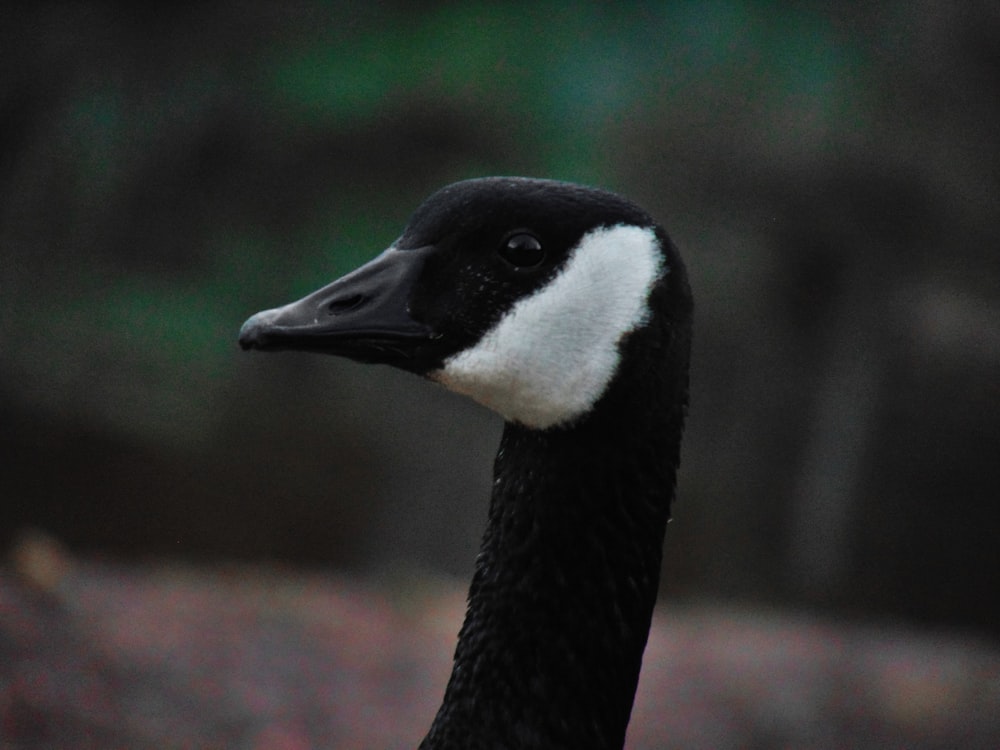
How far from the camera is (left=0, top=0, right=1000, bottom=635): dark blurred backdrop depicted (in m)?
7.10

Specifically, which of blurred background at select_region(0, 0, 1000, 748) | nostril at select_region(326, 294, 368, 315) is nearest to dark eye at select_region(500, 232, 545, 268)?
nostril at select_region(326, 294, 368, 315)

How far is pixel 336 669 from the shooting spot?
5.66 metres

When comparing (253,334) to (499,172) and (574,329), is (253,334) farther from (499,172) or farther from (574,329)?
(499,172)

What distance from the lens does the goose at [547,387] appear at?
1.92m

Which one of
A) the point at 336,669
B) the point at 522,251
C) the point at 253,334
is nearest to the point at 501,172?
the point at 336,669

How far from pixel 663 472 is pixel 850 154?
559cm

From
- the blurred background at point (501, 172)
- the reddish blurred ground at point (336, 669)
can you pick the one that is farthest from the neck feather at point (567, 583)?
the blurred background at point (501, 172)

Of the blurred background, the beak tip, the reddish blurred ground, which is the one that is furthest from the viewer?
the blurred background

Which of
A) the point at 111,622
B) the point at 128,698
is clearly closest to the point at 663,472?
the point at 128,698

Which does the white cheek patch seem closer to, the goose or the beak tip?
the goose

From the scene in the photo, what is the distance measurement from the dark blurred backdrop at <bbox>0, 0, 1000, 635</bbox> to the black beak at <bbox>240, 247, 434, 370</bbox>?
5.28 metres

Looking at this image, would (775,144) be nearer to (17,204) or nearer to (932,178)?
(932,178)

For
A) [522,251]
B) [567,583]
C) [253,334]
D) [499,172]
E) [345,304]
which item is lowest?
[567,583]

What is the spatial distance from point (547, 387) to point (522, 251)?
0.24 m
